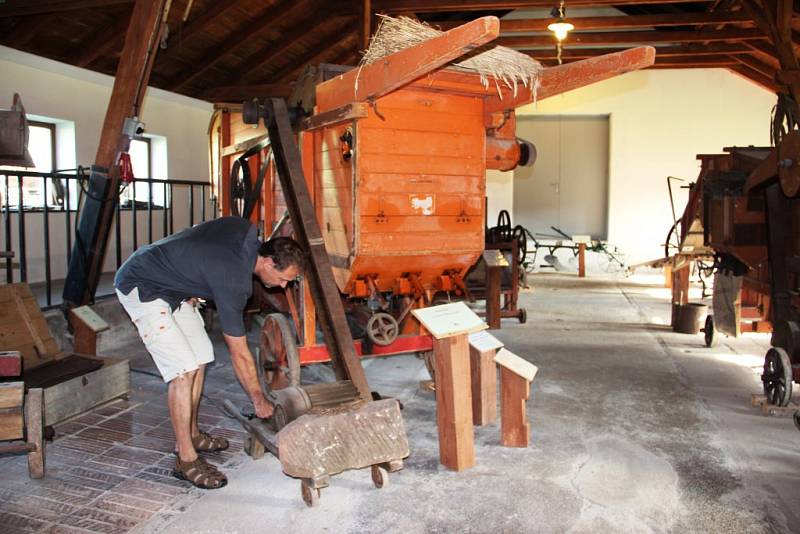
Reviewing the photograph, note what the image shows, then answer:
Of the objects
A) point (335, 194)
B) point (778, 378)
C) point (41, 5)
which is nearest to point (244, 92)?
point (41, 5)

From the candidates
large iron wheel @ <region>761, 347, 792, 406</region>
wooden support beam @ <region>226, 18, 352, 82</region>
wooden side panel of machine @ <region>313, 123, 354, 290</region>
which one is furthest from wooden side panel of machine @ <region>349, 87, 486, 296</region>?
wooden support beam @ <region>226, 18, 352, 82</region>

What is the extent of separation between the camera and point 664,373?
593 centimetres

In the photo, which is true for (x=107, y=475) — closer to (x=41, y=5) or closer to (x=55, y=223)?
(x=41, y=5)

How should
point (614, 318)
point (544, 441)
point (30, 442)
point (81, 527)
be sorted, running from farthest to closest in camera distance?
point (614, 318) → point (544, 441) → point (30, 442) → point (81, 527)

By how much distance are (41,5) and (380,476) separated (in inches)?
276

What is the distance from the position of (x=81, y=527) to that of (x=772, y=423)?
4.10m

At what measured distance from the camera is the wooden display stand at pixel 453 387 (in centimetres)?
374

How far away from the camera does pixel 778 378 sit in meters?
4.78

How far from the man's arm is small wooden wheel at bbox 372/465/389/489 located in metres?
0.63

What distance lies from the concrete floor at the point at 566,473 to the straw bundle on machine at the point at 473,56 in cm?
213

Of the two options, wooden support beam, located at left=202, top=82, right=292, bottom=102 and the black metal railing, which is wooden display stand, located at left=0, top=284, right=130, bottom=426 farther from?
wooden support beam, located at left=202, top=82, right=292, bottom=102

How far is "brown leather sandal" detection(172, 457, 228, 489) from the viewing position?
3.52m

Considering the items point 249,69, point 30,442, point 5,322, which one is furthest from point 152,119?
point 30,442

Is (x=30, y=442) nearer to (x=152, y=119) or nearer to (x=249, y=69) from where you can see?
(x=152, y=119)
